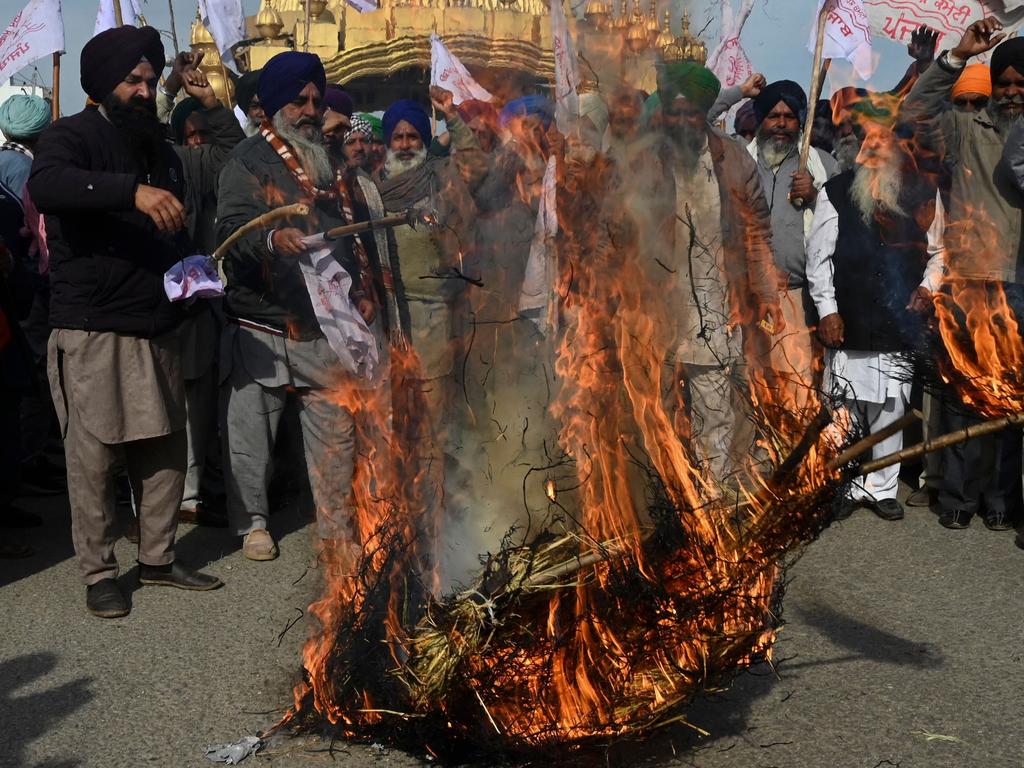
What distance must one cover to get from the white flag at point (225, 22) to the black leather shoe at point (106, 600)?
4.86 m

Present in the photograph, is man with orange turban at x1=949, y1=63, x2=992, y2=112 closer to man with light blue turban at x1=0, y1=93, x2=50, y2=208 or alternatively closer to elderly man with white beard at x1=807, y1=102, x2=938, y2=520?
elderly man with white beard at x1=807, y1=102, x2=938, y2=520

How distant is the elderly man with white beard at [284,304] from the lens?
5.61 m

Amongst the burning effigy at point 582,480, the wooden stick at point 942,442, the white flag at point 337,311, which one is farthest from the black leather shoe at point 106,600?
the wooden stick at point 942,442

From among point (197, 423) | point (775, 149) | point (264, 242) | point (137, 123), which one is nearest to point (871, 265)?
point (775, 149)

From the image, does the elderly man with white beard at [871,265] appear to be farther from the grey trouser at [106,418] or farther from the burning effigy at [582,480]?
the grey trouser at [106,418]

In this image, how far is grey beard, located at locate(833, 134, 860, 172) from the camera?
7.35m

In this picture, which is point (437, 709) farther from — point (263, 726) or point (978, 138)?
point (978, 138)

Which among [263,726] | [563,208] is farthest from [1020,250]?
[263,726]

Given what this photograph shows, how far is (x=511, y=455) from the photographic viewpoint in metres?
3.86

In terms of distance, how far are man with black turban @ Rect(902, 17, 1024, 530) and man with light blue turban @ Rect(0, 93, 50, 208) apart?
5.37m

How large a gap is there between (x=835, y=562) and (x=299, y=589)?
8.87ft

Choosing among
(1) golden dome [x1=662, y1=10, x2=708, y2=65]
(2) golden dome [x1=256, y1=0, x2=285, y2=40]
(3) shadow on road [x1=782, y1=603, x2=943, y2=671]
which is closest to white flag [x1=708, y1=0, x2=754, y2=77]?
(1) golden dome [x1=662, y1=10, x2=708, y2=65]

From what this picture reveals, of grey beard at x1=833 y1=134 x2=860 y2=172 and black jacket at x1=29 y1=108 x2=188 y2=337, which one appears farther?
grey beard at x1=833 y1=134 x2=860 y2=172

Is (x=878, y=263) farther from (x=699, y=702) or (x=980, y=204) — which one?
(x=699, y=702)
